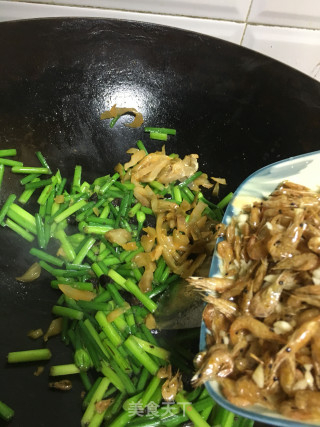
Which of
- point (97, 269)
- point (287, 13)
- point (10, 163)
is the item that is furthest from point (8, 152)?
point (287, 13)

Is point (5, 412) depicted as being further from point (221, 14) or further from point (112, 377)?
point (221, 14)

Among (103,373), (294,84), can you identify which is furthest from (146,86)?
(103,373)

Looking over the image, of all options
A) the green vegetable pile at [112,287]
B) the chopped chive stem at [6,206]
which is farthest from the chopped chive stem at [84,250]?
the chopped chive stem at [6,206]

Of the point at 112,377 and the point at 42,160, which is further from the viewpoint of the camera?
the point at 42,160

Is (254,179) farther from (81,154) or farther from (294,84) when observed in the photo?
(81,154)

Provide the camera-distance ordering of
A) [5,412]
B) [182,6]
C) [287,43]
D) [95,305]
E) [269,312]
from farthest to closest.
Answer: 1. [287,43]
2. [182,6]
3. [95,305]
4. [5,412]
5. [269,312]

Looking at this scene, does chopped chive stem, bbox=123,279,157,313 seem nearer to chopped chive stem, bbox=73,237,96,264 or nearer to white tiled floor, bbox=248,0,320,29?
chopped chive stem, bbox=73,237,96,264

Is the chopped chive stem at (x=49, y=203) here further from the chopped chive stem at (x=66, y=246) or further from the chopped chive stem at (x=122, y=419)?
the chopped chive stem at (x=122, y=419)
